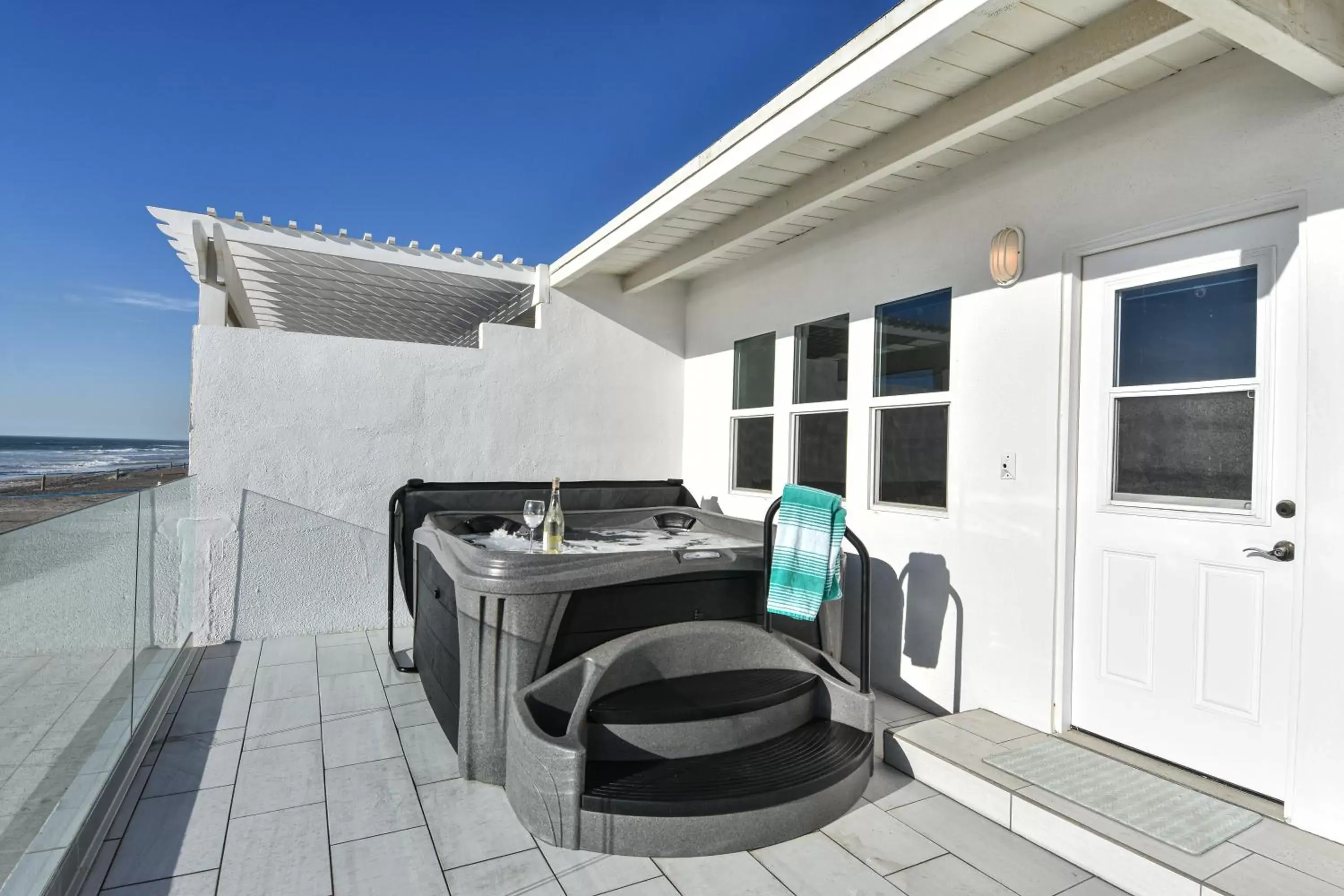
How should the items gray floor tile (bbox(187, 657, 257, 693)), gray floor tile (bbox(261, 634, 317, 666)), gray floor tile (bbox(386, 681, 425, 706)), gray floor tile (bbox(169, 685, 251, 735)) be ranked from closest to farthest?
gray floor tile (bbox(169, 685, 251, 735)) → gray floor tile (bbox(386, 681, 425, 706)) → gray floor tile (bbox(187, 657, 257, 693)) → gray floor tile (bbox(261, 634, 317, 666))

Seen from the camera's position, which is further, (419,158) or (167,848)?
(419,158)

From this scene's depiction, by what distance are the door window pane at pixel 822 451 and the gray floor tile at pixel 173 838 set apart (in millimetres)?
3297

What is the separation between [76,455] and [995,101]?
4506 cm

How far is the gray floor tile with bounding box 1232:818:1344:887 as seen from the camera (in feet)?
6.47

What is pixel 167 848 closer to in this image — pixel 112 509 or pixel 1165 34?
pixel 112 509

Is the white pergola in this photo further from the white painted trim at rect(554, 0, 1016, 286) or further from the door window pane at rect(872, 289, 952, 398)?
the door window pane at rect(872, 289, 952, 398)

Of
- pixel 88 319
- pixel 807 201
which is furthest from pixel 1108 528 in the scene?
pixel 88 319

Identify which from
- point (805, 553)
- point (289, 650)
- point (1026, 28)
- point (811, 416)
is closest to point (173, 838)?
point (289, 650)

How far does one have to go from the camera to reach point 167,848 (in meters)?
2.26

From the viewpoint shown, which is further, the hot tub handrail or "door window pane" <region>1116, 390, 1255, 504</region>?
the hot tub handrail

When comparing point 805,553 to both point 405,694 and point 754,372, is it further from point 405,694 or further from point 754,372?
point 754,372

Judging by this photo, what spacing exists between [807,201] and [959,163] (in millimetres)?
762

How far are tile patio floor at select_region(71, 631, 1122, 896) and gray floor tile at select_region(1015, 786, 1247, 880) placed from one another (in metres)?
0.15

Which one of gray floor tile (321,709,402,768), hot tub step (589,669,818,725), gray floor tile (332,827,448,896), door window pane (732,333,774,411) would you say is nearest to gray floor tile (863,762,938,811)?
hot tub step (589,669,818,725)
